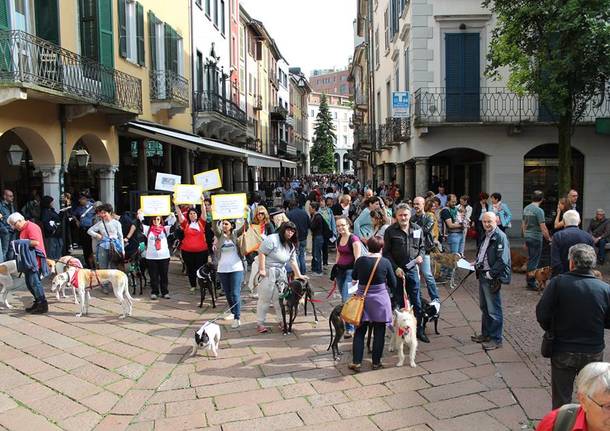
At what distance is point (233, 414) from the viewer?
16.8 ft

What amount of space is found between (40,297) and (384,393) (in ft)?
18.1

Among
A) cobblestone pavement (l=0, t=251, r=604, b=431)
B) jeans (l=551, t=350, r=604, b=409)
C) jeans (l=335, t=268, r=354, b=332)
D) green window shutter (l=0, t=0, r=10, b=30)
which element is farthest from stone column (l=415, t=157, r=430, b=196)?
jeans (l=551, t=350, r=604, b=409)

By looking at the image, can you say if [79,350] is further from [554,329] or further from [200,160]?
[200,160]

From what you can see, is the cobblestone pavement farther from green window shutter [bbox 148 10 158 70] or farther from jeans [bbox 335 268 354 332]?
green window shutter [bbox 148 10 158 70]

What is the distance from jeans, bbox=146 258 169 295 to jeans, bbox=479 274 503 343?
5.24m

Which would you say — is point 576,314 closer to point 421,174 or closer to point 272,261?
point 272,261

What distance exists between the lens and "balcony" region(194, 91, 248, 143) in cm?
2200

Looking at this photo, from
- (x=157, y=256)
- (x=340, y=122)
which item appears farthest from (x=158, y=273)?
(x=340, y=122)

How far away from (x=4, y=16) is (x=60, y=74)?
1.41 m

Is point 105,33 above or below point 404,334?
above

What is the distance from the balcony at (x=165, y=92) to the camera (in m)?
17.2

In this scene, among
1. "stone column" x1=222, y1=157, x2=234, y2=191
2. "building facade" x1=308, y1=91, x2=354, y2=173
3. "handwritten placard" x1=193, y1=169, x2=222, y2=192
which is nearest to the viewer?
"handwritten placard" x1=193, y1=169, x2=222, y2=192

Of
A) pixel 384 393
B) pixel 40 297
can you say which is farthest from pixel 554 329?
pixel 40 297

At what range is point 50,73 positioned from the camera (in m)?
10.7
